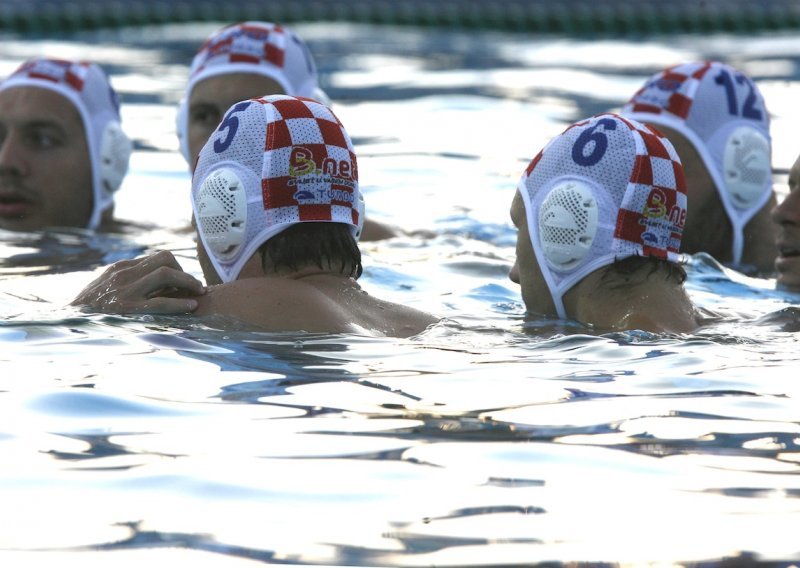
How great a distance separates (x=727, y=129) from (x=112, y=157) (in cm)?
345

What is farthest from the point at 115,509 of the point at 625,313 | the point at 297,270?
the point at 625,313

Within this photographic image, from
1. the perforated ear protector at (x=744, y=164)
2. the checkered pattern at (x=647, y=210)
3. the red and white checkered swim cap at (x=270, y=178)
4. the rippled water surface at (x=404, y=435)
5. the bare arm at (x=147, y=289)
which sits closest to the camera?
the rippled water surface at (x=404, y=435)

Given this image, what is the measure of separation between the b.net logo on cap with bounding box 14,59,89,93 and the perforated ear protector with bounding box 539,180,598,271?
4.04 meters

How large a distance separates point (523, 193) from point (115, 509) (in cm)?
249

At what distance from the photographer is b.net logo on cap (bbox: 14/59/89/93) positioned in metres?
8.04

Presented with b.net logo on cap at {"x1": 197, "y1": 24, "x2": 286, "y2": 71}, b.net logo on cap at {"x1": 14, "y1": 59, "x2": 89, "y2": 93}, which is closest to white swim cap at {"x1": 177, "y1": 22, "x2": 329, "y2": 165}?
b.net logo on cap at {"x1": 197, "y1": 24, "x2": 286, "y2": 71}

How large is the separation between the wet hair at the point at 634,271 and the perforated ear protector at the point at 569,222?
12 cm

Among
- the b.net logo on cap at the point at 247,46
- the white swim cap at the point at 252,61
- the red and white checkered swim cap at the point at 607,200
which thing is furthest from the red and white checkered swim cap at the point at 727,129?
the b.net logo on cap at the point at 247,46

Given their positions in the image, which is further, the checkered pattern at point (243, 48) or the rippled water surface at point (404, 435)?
the checkered pattern at point (243, 48)

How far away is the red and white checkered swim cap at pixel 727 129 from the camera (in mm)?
6949

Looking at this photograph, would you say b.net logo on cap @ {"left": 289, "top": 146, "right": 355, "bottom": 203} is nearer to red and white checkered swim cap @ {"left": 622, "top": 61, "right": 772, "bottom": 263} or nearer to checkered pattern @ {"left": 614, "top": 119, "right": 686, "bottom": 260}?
checkered pattern @ {"left": 614, "top": 119, "right": 686, "bottom": 260}

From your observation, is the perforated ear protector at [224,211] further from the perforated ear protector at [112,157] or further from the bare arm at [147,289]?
the perforated ear protector at [112,157]

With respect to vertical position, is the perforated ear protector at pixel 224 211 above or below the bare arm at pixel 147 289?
above

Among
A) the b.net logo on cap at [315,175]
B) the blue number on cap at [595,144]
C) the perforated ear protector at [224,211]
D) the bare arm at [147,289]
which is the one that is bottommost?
the bare arm at [147,289]
